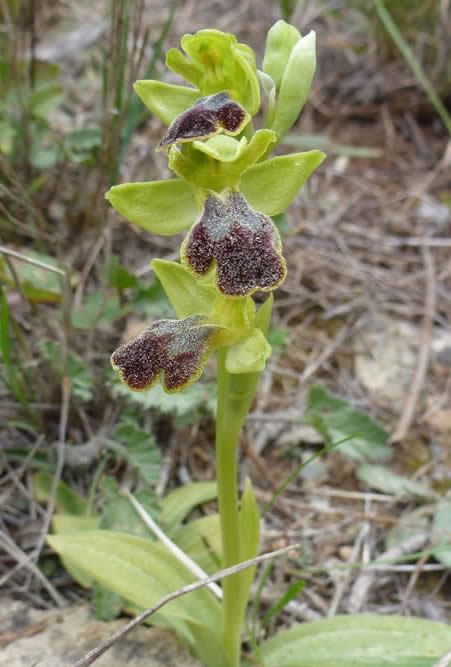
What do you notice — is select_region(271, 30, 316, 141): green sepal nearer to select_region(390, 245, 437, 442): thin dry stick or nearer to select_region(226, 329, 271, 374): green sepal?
select_region(226, 329, 271, 374): green sepal

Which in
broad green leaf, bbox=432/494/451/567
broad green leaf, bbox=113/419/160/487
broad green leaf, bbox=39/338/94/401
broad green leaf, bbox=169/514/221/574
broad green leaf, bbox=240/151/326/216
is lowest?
broad green leaf, bbox=432/494/451/567

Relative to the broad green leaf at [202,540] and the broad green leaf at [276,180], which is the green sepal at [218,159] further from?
the broad green leaf at [202,540]

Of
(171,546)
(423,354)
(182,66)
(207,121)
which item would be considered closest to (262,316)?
(207,121)

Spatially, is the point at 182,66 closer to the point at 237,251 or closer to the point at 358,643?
the point at 237,251

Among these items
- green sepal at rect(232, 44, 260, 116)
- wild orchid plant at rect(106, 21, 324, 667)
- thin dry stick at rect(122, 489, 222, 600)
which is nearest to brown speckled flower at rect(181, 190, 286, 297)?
wild orchid plant at rect(106, 21, 324, 667)

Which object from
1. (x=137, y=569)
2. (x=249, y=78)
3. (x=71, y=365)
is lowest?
(x=137, y=569)

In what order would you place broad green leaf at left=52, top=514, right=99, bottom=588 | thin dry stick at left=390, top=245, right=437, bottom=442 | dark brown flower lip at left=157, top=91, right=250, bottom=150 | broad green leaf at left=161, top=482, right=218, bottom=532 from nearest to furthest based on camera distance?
dark brown flower lip at left=157, top=91, right=250, bottom=150
broad green leaf at left=52, top=514, right=99, bottom=588
broad green leaf at left=161, top=482, right=218, bottom=532
thin dry stick at left=390, top=245, right=437, bottom=442
